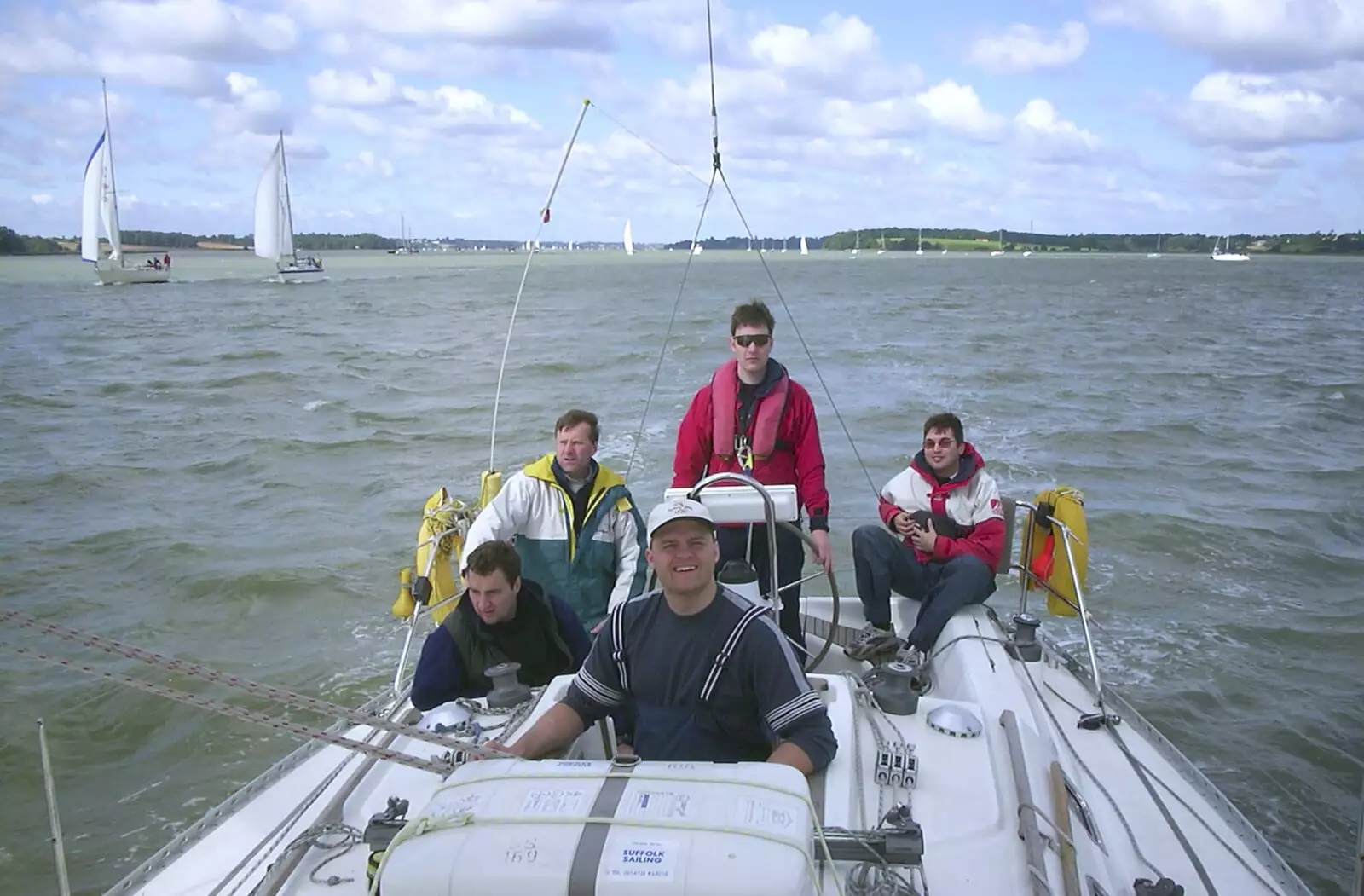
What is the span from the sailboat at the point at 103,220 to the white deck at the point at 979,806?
157 ft

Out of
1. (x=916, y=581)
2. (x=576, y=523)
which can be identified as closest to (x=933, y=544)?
(x=916, y=581)

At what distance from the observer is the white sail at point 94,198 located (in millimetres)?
43531

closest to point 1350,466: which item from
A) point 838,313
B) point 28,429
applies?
point 28,429

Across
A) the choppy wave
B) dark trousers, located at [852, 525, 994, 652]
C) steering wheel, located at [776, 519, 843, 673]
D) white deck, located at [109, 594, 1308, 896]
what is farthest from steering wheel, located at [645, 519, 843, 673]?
the choppy wave

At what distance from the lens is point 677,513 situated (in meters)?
2.22

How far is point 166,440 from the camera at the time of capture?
12430 mm

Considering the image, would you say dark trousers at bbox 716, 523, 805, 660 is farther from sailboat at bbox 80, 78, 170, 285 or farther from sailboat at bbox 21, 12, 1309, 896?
sailboat at bbox 80, 78, 170, 285

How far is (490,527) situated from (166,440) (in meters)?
10.2

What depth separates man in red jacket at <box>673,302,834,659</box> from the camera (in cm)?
392

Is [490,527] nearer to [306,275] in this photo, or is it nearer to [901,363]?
[901,363]

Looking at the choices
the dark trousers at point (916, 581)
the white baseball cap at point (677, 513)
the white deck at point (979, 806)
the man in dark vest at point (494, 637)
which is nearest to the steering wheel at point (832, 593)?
the white deck at point (979, 806)

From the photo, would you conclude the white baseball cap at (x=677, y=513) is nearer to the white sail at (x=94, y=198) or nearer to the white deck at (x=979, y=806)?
the white deck at (x=979, y=806)

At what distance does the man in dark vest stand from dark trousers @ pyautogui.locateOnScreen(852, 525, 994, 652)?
1.42 m

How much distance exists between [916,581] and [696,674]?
225cm
